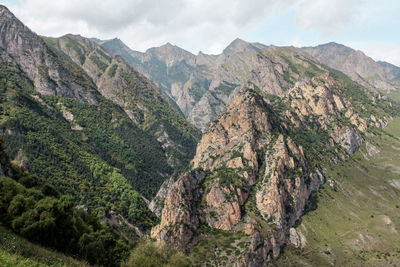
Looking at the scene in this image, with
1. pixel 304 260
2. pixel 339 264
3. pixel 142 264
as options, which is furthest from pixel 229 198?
pixel 142 264

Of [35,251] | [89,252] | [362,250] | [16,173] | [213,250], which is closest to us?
[35,251]

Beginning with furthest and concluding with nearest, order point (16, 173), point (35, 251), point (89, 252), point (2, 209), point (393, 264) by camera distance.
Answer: point (393, 264), point (16, 173), point (89, 252), point (2, 209), point (35, 251)

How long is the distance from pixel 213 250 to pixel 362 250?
112 m

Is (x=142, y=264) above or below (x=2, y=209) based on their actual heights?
below

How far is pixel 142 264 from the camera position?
225 feet

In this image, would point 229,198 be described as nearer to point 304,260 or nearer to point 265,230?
point 265,230

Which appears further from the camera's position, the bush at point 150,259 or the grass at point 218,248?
the grass at point 218,248

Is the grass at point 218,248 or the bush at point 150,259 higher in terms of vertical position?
the bush at point 150,259

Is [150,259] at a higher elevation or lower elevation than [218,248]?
higher

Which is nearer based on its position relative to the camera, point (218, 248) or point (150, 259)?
point (150, 259)

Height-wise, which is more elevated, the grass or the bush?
the bush

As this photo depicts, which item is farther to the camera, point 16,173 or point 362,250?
point 362,250

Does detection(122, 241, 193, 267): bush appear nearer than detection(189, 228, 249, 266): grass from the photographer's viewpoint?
Yes

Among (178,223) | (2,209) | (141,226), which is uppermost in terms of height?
(2,209)
